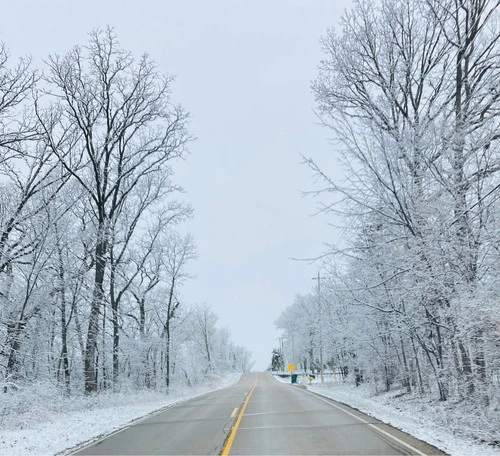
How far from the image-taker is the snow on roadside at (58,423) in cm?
995

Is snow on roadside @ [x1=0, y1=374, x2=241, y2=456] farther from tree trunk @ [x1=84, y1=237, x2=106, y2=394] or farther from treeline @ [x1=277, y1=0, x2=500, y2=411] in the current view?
treeline @ [x1=277, y1=0, x2=500, y2=411]

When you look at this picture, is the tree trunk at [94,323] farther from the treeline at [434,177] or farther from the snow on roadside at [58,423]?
the treeline at [434,177]

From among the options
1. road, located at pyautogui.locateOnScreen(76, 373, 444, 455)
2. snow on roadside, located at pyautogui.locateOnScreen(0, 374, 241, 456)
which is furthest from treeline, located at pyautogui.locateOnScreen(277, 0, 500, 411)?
snow on roadside, located at pyautogui.locateOnScreen(0, 374, 241, 456)

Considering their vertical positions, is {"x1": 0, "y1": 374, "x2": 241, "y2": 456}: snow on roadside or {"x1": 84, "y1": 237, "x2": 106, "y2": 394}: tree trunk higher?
{"x1": 84, "y1": 237, "x2": 106, "y2": 394}: tree trunk

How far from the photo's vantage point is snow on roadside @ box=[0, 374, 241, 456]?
9.95 meters

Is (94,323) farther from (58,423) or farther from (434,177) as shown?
(434,177)

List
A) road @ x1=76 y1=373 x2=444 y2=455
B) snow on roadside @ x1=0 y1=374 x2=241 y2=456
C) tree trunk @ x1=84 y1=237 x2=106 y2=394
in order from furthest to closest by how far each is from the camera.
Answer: tree trunk @ x1=84 y1=237 x2=106 y2=394, snow on roadside @ x1=0 y1=374 x2=241 y2=456, road @ x1=76 y1=373 x2=444 y2=455

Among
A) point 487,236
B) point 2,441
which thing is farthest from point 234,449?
point 487,236

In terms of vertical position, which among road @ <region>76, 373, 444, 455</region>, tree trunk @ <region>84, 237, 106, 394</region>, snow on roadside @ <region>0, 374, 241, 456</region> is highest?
tree trunk @ <region>84, 237, 106, 394</region>

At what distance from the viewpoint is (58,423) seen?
43.1 ft

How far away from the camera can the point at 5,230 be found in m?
16.8

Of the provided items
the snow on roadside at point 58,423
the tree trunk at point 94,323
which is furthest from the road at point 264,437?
the tree trunk at point 94,323

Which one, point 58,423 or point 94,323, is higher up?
point 94,323

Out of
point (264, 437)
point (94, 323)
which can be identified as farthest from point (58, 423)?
point (94, 323)
